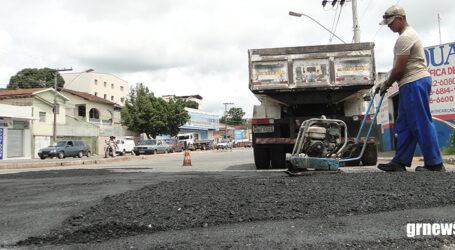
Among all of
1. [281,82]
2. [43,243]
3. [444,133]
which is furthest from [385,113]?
[43,243]

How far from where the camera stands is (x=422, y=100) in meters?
4.54

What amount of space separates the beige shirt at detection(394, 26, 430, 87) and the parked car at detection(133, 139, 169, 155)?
1080 inches

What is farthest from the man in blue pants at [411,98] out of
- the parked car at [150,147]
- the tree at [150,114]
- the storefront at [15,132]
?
the tree at [150,114]

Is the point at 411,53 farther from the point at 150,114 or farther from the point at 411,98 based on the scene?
the point at 150,114

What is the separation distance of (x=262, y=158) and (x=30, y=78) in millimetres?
58054

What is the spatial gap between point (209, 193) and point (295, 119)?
4.74 m

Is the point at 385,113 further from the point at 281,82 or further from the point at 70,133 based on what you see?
the point at 70,133

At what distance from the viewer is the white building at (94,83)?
200 feet

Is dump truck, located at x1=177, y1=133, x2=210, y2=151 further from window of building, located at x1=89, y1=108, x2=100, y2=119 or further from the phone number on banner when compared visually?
the phone number on banner

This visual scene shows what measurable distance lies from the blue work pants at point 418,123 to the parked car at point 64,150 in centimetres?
2587

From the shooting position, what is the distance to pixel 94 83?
61.6 meters

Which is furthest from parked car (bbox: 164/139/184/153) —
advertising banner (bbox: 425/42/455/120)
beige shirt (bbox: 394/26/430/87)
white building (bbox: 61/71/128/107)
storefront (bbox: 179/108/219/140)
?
beige shirt (bbox: 394/26/430/87)

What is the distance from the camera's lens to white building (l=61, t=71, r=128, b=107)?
2394 inches

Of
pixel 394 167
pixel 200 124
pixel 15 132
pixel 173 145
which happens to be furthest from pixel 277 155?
pixel 200 124
